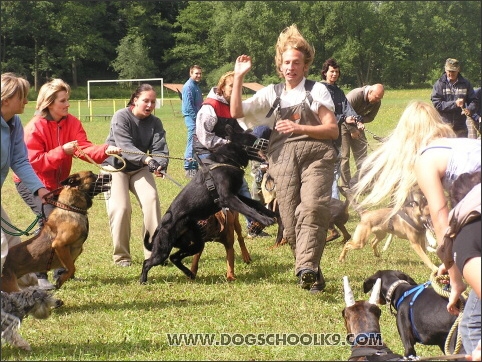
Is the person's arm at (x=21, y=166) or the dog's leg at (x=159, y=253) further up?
the person's arm at (x=21, y=166)

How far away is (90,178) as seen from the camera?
648cm

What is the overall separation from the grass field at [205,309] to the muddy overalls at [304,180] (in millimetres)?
514

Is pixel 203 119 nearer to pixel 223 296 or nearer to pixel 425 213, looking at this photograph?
pixel 223 296

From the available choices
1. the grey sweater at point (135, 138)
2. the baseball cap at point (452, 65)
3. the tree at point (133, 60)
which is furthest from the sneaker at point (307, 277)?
the baseball cap at point (452, 65)

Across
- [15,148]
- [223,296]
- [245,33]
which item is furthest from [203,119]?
[245,33]

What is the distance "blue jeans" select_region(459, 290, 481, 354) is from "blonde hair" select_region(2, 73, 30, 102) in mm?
3175

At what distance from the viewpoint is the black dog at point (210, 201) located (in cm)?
654

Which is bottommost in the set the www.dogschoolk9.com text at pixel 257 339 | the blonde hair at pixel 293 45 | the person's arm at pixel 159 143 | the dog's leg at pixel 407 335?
the www.dogschoolk9.com text at pixel 257 339

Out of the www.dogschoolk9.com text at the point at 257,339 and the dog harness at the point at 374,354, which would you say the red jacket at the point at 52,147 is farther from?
the dog harness at the point at 374,354

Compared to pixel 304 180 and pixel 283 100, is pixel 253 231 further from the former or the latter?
pixel 283 100

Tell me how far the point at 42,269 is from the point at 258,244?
344cm

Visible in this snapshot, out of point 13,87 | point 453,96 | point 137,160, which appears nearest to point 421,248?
point 137,160

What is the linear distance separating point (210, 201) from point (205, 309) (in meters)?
1.24

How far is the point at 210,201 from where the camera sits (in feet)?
21.9
